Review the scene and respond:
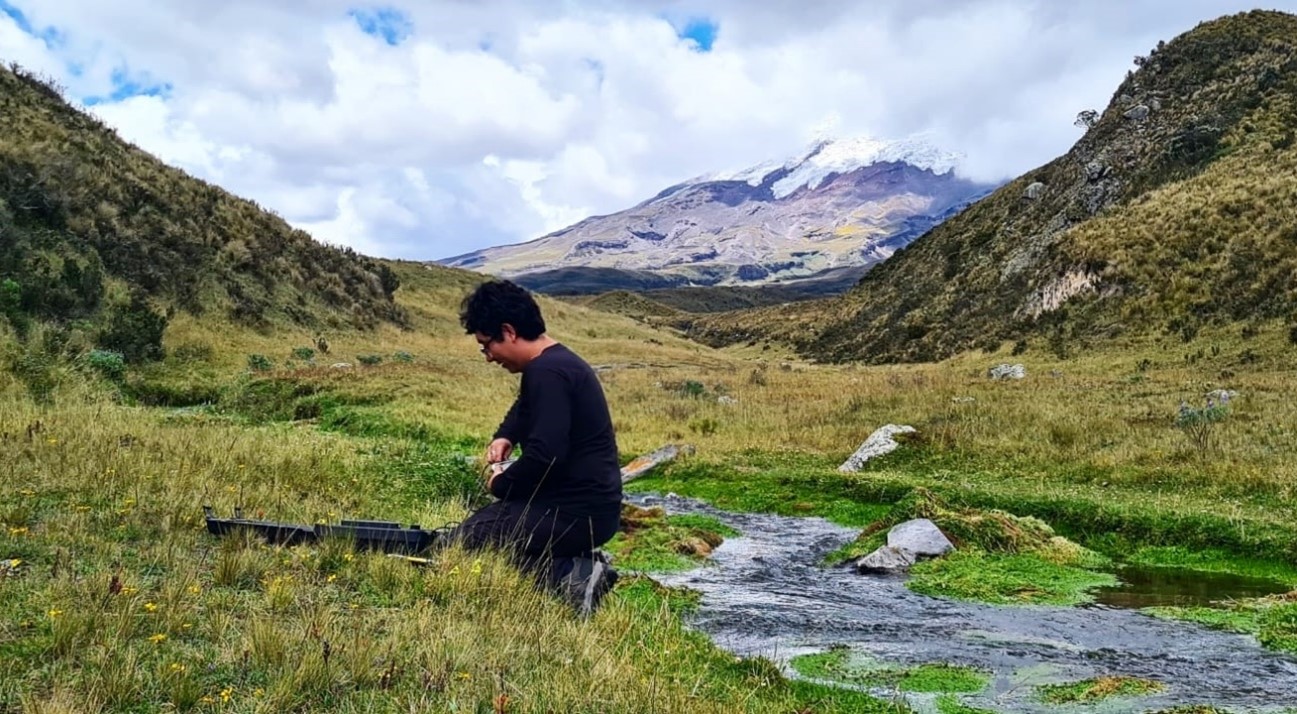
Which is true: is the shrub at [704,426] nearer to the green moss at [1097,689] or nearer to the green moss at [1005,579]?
the green moss at [1005,579]

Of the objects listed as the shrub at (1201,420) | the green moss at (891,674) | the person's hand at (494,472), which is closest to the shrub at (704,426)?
the shrub at (1201,420)

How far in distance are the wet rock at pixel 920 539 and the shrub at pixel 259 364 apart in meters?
21.6

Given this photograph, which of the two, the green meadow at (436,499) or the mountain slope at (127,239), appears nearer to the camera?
the green meadow at (436,499)

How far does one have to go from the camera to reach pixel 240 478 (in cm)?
931

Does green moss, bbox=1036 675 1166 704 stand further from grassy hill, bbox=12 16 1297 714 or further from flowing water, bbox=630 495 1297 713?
grassy hill, bbox=12 16 1297 714

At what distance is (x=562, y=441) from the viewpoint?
6.27m

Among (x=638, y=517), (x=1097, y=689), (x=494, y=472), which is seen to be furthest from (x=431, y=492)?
(x=1097, y=689)

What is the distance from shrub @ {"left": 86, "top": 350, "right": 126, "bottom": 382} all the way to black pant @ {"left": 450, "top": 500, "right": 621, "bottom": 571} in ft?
59.0

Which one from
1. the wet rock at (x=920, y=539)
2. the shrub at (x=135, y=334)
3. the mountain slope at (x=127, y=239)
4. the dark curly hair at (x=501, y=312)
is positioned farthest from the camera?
the mountain slope at (x=127, y=239)

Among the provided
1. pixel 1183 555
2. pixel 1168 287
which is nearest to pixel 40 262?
pixel 1183 555

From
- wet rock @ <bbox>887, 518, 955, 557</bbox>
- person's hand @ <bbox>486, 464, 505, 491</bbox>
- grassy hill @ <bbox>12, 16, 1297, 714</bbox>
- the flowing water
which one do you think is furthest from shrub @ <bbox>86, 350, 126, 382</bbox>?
wet rock @ <bbox>887, 518, 955, 557</bbox>

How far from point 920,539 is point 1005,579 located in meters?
1.48

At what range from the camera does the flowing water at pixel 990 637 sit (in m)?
6.40

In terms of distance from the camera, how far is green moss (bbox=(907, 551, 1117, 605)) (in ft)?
30.7
